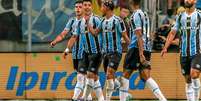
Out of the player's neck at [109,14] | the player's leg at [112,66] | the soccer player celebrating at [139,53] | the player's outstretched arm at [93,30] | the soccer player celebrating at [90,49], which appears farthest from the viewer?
the soccer player celebrating at [90,49]

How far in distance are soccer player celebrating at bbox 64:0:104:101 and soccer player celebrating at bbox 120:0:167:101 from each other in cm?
67

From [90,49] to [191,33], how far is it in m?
2.16

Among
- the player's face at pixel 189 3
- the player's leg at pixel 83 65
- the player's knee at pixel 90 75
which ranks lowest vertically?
the player's knee at pixel 90 75

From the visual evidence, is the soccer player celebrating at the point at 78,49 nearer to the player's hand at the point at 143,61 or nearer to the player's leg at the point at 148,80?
the player's leg at the point at 148,80

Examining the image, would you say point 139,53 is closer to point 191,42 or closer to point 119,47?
point 119,47

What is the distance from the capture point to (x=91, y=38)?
14.3 meters

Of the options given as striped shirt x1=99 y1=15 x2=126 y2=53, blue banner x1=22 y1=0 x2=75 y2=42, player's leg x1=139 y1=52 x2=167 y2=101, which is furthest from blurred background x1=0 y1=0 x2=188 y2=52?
player's leg x1=139 y1=52 x2=167 y2=101

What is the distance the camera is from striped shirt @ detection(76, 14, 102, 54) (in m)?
14.1

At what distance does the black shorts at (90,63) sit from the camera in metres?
13.9

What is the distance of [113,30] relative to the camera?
13.8 meters

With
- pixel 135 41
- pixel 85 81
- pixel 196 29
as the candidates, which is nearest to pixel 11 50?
pixel 85 81

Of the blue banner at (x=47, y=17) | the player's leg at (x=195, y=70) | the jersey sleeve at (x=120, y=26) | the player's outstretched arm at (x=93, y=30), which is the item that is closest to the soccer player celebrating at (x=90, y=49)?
the player's outstretched arm at (x=93, y=30)

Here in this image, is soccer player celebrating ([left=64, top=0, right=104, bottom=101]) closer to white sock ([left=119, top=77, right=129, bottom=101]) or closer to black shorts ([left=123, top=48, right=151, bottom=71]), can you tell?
white sock ([left=119, top=77, right=129, bottom=101])

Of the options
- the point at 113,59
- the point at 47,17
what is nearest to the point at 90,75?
the point at 113,59
